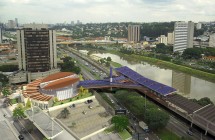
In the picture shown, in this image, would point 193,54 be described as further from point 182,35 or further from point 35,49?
point 35,49

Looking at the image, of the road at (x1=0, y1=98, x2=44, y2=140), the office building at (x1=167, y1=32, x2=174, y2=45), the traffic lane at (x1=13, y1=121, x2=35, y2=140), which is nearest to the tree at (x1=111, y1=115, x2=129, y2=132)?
the road at (x1=0, y1=98, x2=44, y2=140)

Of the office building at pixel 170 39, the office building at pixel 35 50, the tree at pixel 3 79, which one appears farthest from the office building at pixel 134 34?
the tree at pixel 3 79

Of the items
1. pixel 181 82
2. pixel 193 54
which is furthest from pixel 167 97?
pixel 193 54

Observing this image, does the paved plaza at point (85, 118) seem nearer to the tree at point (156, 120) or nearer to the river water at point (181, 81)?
the tree at point (156, 120)

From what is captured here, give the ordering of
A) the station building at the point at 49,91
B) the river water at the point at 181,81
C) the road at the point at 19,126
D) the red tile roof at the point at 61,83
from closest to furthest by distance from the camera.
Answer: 1. the road at the point at 19,126
2. the station building at the point at 49,91
3. the red tile roof at the point at 61,83
4. the river water at the point at 181,81

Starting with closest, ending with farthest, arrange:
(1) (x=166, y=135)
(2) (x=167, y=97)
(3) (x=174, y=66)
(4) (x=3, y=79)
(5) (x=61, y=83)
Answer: (1) (x=166, y=135) < (2) (x=167, y=97) < (5) (x=61, y=83) < (4) (x=3, y=79) < (3) (x=174, y=66)

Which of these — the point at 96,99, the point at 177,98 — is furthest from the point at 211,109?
the point at 96,99

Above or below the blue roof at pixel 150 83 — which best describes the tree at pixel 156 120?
below
